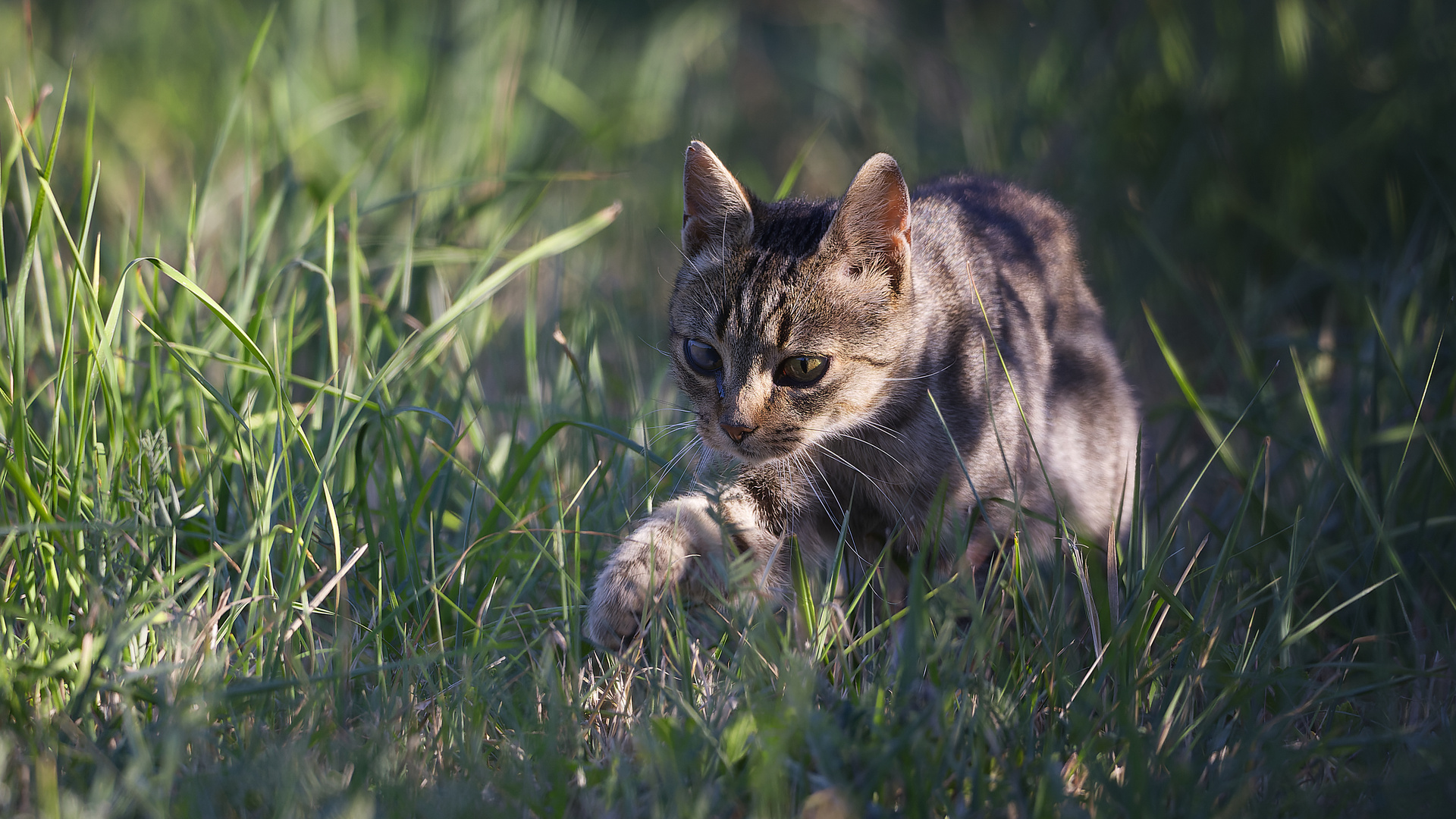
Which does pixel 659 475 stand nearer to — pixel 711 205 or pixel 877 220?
pixel 711 205

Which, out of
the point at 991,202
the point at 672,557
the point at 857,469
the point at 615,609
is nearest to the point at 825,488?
the point at 857,469

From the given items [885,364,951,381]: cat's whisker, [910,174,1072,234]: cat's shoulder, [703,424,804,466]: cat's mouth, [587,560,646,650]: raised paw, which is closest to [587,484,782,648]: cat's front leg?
[587,560,646,650]: raised paw

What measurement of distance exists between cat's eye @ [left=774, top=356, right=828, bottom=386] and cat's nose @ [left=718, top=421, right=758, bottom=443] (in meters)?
0.14

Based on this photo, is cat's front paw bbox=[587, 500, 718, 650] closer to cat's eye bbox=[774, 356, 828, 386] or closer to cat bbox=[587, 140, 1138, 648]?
cat bbox=[587, 140, 1138, 648]

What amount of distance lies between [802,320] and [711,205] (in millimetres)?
361

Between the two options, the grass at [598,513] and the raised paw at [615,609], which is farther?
the raised paw at [615,609]

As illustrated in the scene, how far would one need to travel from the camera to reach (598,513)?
2.30 meters

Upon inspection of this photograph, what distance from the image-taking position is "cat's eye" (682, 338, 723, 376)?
7.06ft

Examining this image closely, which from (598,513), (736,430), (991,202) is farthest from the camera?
(991,202)

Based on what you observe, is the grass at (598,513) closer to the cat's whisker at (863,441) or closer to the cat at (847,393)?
the cat at (847,393)

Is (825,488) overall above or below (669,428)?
below

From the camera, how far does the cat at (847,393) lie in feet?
6.62

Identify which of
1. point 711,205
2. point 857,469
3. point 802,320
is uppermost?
point 711,205

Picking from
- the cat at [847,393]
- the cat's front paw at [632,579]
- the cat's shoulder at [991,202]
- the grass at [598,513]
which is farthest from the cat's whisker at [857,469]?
the cat's shoulder at [991,202]
